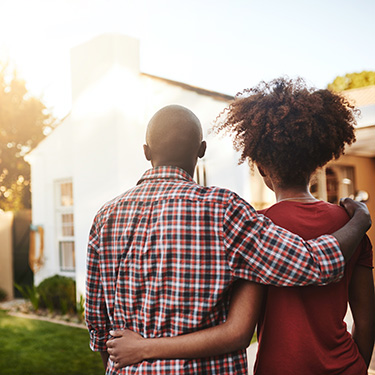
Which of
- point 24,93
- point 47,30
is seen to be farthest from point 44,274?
point 24,93

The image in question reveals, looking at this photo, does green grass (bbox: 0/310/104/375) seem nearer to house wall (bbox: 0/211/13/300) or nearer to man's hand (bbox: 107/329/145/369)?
house wall (bbox: 0/211/13/300)

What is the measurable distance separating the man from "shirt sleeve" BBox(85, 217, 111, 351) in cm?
9

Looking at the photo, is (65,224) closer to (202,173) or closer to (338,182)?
(202,173)

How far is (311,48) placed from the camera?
1385 centimetres

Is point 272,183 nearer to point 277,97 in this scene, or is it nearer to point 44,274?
point 277,97

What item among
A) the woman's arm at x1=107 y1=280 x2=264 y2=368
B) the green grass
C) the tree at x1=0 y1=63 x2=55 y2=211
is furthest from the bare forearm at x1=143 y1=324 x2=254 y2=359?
the tree at x1=0 y1=63 x2=55 y2=211

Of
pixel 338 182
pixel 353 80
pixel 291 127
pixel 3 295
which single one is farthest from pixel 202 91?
pixel 353 80

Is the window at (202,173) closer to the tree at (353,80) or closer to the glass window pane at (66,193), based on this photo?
the glass window pane at (66,193)

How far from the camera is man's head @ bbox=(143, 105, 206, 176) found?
5.02 feet

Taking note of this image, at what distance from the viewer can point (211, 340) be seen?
1.36 metres

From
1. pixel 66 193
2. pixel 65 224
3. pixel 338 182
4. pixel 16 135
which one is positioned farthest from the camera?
pixel 16 135

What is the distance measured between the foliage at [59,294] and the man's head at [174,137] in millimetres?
7392

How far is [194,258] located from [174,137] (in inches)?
15.5

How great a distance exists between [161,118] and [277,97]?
1.40ft
